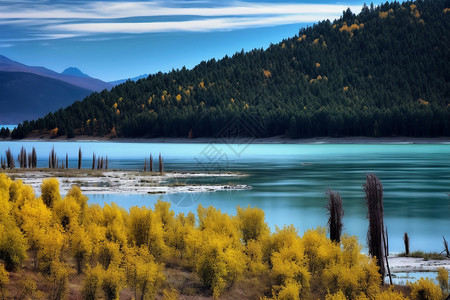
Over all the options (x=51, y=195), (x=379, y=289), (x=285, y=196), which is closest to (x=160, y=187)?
(x=285, y=196)

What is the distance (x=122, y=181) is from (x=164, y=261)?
38.7 meters

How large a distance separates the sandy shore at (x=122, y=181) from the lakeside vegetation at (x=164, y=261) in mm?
26019

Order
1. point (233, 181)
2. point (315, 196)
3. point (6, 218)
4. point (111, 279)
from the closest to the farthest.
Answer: point (111, 279), point (6, 218), point (315, 196), point (233, 181)

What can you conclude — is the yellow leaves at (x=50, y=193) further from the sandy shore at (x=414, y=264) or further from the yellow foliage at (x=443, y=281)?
the yellow foliage at (x=443, y=281)

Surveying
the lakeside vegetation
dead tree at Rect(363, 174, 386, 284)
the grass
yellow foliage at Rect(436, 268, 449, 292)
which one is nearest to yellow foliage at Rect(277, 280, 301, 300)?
the lakeside vegetation

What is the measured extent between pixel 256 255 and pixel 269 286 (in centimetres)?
189

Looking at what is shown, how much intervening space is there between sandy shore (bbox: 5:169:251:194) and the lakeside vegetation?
85.4ft

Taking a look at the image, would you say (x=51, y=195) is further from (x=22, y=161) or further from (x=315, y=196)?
(x=22, y=161)

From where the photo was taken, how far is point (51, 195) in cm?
2584

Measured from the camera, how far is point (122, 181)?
2339 inches

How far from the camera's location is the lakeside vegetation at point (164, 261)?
17.5 meters

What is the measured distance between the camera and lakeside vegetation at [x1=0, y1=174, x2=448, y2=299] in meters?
17.5

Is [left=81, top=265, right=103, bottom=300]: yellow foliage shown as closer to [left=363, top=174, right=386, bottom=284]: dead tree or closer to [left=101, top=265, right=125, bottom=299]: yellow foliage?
[left=101, top=265, right=125, bottom=299]: yellow foliage

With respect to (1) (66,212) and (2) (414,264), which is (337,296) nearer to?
(2) (414,264)
